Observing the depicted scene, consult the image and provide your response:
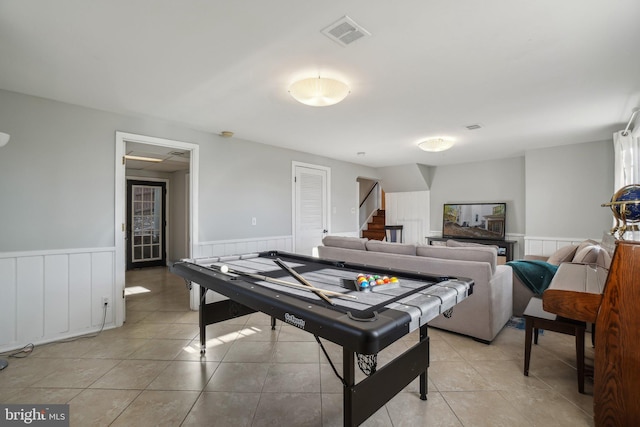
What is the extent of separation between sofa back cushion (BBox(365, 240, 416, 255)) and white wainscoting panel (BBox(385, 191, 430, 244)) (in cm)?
365

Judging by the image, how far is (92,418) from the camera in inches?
67.4

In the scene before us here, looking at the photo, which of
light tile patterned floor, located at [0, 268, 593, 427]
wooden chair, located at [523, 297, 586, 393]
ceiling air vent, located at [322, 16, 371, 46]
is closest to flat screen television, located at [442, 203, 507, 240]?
light tile patterned floor, located at [0, 268, 593, 427]

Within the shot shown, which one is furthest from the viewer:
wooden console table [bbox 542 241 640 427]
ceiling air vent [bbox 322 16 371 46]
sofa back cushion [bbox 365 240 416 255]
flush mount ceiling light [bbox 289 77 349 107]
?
sofa back cushion [bbox 365 240 416 255]

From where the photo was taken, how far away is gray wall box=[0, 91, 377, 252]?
103 inches

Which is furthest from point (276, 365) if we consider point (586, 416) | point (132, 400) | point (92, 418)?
point (586, 416)

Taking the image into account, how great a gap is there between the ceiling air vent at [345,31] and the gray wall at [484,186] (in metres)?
5.11

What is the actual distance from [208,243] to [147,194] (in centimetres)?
371

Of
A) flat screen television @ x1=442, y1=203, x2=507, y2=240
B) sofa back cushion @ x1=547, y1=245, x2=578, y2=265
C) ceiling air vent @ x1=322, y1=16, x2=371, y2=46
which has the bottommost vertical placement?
sofa back cushion @ x1=547, y1=245, x2=578, y2=265

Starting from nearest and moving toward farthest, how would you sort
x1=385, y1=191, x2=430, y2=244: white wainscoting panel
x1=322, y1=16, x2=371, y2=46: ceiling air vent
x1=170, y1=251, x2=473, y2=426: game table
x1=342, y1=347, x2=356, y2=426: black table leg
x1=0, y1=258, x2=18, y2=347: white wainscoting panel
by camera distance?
x1=170, y1=251, x2=473, y2=426: game table
x1=342, y1=347, x2=356, y2=426: black table leg
x1=322, y1=16, x2=371, y2=46: ceiling air vent
x1=0, y1=258, x2=18, y2=347: white wainscoting panel
x1=385, y1=191, x2=430, y2=244: white wainscoting panel

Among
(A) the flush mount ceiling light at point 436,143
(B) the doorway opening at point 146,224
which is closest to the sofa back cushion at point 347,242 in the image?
(A) the flush mount ceiling light at point 436,143

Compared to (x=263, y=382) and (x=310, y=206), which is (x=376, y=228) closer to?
(x=310, y=206)

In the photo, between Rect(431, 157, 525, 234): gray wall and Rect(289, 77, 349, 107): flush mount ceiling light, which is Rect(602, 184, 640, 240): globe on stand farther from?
Rect(431, 157, 525, 234): gray wall

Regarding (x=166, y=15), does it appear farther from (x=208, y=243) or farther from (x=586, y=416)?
(x=586, y=416)

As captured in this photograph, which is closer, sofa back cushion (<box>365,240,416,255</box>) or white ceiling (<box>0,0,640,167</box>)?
white ceiling (<box>0,0,640,167</box>)
